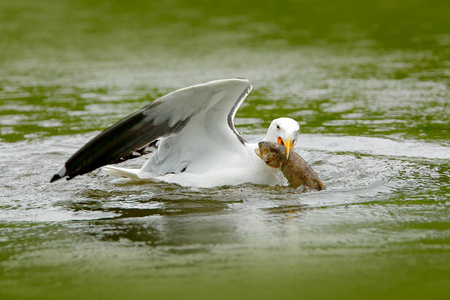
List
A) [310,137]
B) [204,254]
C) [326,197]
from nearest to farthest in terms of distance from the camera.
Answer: [204,254]
[326,197]
[310,137]

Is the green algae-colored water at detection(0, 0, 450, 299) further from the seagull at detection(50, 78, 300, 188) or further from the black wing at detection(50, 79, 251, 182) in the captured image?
the black wing at detection(50, 79, 251, 182)

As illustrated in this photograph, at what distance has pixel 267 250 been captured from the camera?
178 inches

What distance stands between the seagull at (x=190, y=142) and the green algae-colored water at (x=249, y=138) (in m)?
0.18

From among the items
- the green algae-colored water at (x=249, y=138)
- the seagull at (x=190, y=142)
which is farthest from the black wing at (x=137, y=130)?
the green algae-colored water at (x=249, y=138)

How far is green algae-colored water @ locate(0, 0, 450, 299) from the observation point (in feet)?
13.6

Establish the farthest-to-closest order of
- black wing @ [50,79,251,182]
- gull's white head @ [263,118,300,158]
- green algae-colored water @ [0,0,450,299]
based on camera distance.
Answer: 1. gull's white head @ [263,118,300,158]
2. black wing @ [50,79,251,182]
3. green algae-colored water @ [0,0,450,299]

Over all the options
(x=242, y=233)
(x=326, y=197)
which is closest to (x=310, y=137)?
(x=326, y=197)

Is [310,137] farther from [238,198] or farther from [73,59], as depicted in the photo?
[73,59]

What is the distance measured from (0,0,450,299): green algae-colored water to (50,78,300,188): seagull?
0.60ft

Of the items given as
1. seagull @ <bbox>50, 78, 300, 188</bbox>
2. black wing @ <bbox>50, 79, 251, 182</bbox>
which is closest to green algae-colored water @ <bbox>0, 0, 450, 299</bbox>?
seagull @ <bbox>50, 78, 300, 188</bbox>

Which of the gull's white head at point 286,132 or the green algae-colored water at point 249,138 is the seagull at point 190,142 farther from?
the green algae-colored water at point 249,138

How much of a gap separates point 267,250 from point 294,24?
1095 centimetres

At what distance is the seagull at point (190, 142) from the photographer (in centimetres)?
600

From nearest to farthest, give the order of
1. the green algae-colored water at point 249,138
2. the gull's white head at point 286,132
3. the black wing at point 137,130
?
the green algae-colored water at point 249,138 → the black wing at point 137,130 → the gull's white head at point 286,132
